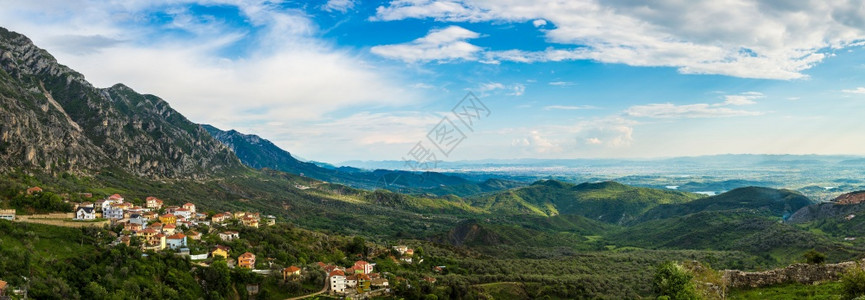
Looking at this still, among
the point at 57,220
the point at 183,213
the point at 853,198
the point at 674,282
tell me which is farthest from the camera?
the point at 853,198

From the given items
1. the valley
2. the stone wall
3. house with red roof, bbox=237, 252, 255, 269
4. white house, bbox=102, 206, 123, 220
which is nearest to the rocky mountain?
the valley

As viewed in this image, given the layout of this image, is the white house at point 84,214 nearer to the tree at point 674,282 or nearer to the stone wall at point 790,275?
the tree at point 674,282

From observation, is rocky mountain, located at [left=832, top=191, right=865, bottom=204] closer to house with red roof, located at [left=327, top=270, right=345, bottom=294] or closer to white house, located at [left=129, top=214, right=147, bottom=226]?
house with red roof, located at [left=327, top=270, right=345, bottom=294]

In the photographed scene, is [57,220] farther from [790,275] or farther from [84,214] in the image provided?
[790,275]

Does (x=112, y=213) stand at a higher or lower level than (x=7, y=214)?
lower

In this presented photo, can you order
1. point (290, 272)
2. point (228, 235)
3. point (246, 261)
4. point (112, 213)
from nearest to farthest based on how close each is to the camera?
point (290, 272) → point (246, 261) → point (112, 213) → point (228, 235)

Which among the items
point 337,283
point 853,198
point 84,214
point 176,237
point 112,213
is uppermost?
point 84,214

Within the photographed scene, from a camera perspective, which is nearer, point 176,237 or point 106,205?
point 176,237

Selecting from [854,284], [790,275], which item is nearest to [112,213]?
[790,275]

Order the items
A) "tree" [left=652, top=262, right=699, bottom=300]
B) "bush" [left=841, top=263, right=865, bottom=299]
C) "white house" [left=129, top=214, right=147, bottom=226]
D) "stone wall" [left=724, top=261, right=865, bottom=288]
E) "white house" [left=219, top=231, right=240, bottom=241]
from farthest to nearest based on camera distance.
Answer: "white house" [left=219, top=231, right=240, bottom=241], "white house" [left=129, top=214, right=147, bottom=226], "tree" [left=652, top=262, right=699, bottom=300], "stone wall" [left=724, top=261, right=865, bottom=288], "bush" [left=841, top=263, right=865, bottom=299]

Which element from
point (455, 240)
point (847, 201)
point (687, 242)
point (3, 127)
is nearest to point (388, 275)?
point (455, 240)

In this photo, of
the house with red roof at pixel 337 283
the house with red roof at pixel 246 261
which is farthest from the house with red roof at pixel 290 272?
the house with red roof at pixel 246 261
